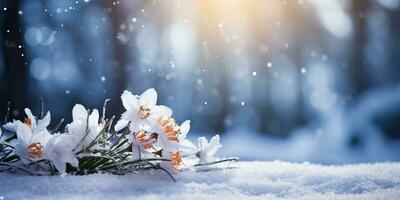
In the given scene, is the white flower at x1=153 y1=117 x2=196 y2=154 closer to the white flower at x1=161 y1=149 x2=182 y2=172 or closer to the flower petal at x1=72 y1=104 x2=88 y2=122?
the white flower at x1=161 y1=149 x2=182 y2=172

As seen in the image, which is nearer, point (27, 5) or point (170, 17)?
point (27, 5)

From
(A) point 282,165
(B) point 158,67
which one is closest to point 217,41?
(B) point 158,67

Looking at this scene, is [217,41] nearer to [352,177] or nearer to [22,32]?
[22,32]

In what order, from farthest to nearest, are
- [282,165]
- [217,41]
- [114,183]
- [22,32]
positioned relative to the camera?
[217,41] → [22,32] → [282,165] → [114,183]

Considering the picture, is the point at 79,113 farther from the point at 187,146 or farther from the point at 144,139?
the point at 187,146

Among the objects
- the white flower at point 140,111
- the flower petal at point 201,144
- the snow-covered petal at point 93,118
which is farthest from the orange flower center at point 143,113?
the flower petal at point 201,144

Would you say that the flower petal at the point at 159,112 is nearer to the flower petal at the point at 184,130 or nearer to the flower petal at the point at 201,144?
the flower petal at the point at 184,130

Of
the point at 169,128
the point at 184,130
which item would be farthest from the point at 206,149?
the point at 169,128
